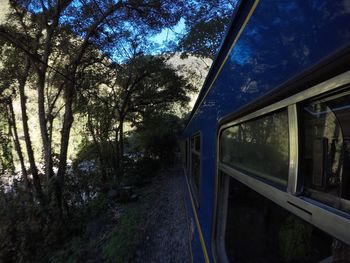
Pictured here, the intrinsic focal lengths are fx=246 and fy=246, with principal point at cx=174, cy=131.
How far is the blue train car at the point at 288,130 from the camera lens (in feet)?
1.88

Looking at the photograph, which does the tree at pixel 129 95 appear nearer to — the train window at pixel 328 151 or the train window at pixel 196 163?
the train window at pixel 196 163

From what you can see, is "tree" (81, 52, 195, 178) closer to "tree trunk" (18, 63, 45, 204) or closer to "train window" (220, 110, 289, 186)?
"tree trunk" (18, 63, 45, 204)

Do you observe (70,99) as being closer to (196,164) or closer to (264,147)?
(196,164)

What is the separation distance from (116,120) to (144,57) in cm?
395

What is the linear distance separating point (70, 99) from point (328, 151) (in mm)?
6401

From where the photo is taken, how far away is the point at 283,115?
32.1 inches

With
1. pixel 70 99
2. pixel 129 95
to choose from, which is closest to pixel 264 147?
pixel 70 99

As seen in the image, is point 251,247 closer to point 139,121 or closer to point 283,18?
point 283,18

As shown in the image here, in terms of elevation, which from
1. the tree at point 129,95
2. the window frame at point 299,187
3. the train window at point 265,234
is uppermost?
the tree at point 129,95

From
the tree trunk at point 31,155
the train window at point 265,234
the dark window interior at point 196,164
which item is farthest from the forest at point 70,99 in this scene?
the train window at point 265,234

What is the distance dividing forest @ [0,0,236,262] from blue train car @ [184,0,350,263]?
362 centimetres

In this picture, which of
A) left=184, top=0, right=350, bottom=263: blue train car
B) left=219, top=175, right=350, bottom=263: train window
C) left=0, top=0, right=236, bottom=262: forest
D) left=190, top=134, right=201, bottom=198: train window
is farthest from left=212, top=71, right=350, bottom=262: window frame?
left=0, top=0, right=236, bottom=262: forest

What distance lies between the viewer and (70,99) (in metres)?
6.21

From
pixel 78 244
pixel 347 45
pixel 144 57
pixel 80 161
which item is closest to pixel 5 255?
pixel 78 244
